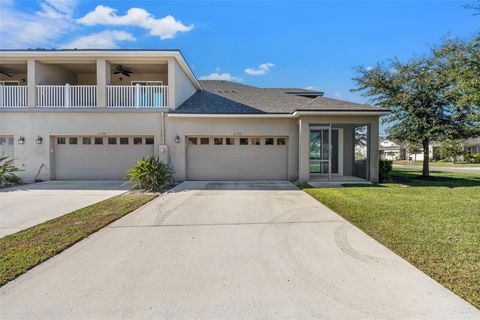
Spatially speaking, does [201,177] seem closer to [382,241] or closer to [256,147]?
[256,147]

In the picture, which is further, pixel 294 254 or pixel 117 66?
pixel 117 66

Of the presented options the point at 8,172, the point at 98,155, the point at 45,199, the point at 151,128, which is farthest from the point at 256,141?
the point at 8,172

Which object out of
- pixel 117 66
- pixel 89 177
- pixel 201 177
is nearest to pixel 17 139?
pixel 89 177

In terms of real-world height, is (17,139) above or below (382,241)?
above

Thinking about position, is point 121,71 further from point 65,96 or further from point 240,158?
point 240,158

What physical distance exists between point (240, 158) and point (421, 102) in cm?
1002

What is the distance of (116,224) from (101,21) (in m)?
9.73

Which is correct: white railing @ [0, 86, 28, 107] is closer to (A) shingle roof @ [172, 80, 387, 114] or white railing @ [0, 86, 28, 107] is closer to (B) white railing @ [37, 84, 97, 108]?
(B) white railing @ [37, 84, 97, 108]

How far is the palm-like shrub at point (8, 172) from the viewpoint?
428 inches

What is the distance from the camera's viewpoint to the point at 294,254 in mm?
4055

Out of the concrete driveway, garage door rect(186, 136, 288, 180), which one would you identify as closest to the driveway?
the concrete driveway

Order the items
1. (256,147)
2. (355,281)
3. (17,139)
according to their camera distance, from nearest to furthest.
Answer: (355,281), (17,139), (256,147)

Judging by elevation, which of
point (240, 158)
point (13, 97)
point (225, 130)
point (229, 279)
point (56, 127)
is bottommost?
point (229, 279)

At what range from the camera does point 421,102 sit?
13.8 m
